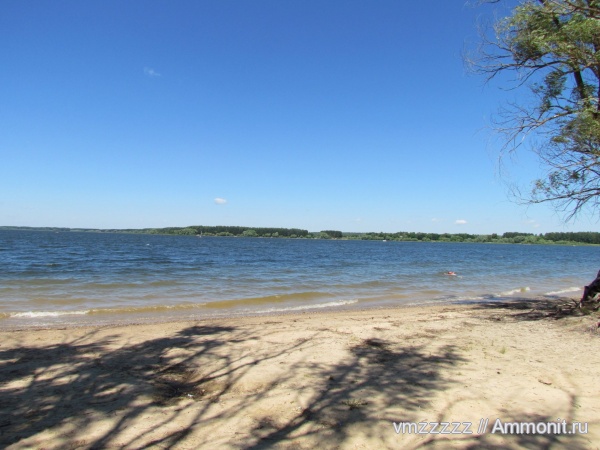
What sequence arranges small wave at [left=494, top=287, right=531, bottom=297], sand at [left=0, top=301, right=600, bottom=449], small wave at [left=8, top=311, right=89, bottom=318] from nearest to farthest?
1. sand at [left=0, top=301, right=600, bottom=449]
2. small wave at [left=8, top=311, right=89, bottom=318]
3. small wave at [left=494, top=287, right=531, bottom=297]

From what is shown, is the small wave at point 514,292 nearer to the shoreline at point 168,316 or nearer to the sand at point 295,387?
the shoreline at point 168,316

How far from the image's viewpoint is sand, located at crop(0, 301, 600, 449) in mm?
3463

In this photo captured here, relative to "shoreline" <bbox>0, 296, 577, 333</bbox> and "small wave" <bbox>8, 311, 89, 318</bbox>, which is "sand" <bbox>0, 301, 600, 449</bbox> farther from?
"small wave" <bbox>8, 311, 89, 318</bbox>

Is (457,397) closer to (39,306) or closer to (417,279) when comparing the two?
(39,306)

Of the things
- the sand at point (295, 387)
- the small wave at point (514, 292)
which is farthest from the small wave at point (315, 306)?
the small wave at point (514, 292)

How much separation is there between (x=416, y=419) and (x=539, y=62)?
9216 mm

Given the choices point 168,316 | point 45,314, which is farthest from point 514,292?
point 45,314

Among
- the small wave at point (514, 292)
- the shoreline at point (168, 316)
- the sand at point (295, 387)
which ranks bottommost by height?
the small wave at point (514, 292)

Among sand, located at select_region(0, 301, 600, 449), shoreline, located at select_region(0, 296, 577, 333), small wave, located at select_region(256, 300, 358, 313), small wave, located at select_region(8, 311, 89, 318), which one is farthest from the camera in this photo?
small wave, located at select_region(256, 300, 358, 313)

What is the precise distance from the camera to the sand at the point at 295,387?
3.46m

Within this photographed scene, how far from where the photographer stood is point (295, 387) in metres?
4.62

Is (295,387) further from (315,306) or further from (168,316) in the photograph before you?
(315,306)

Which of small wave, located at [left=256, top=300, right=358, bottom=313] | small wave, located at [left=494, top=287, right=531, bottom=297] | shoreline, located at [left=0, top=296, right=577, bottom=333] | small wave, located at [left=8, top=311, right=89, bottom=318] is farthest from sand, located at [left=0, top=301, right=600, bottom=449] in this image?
small wave, located at [left=494, top=287, right=531, bottom=297]

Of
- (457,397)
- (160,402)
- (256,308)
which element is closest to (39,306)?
(256,308)
